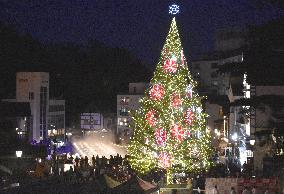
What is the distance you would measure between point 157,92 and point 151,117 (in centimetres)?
132

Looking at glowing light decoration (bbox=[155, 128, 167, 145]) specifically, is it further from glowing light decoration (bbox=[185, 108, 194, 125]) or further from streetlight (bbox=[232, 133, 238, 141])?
streetlight (bbox=[232, 133, 238, 141])

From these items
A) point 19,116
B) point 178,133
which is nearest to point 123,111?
point 19,116

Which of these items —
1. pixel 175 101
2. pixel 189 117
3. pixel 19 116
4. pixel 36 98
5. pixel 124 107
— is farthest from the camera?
pixel 124 107

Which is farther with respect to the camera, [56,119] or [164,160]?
[56,119]

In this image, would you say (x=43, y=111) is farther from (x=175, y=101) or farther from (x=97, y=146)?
(x=175, y=101)

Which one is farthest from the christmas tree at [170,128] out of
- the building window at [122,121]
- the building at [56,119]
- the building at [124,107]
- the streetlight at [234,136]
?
the building at [124,107]

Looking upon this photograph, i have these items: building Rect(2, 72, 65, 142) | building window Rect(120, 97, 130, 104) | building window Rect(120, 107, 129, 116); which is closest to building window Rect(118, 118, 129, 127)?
building window Rect(120, 107, 129, 116)

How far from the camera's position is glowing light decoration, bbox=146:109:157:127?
94.2 ft

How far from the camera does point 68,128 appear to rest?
2411 inches

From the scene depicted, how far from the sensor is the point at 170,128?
28.4m

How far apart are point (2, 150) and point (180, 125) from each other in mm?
8752

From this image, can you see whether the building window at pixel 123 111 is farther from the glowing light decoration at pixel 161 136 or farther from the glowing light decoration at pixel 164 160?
the glowing light decoration at pixel 164 160

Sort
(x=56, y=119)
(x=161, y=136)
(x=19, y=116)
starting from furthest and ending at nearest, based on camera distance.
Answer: (x=56, y=119)
(x=19, y=116)
(x=161, y=136)

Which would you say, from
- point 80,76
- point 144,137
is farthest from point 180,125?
point 80,76
